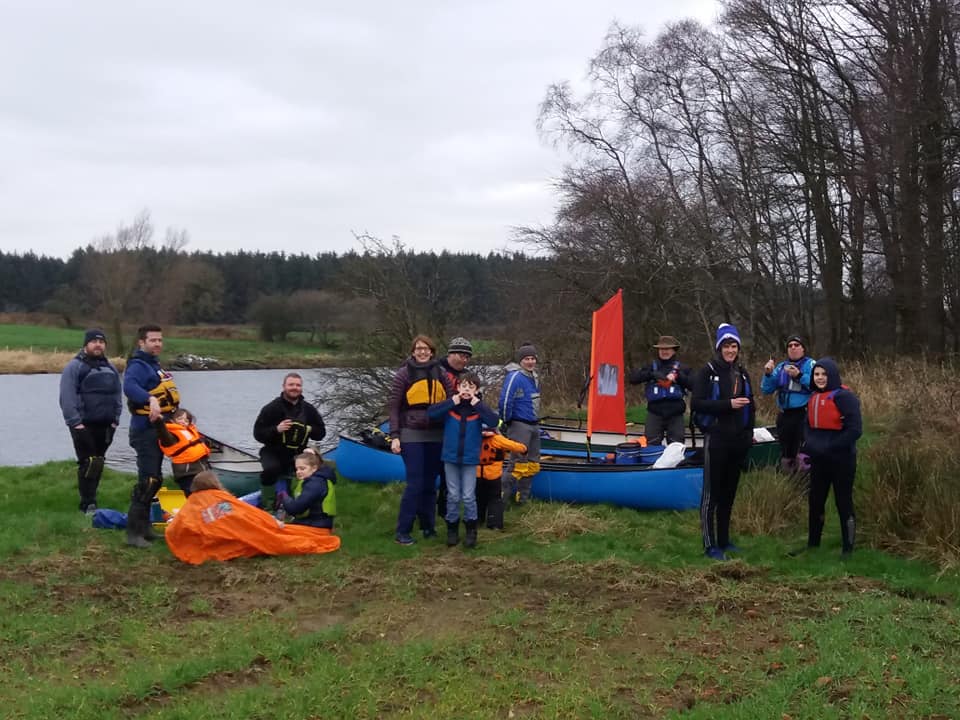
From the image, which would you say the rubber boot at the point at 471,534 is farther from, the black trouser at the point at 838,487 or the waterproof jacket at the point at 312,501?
the black trouser at the point at 838,487

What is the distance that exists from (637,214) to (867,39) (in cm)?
557

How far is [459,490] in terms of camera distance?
6.55 m

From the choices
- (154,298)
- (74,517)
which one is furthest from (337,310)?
(154,298)

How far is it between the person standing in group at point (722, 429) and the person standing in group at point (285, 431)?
303 cm

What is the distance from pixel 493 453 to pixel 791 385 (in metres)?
2.90

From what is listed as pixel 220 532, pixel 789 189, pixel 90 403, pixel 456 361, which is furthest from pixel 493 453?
pixel 789 189

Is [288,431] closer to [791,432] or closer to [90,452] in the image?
[90,452]

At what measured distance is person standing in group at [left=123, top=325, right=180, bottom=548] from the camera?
647 centimetres

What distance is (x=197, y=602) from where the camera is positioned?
5.12 m

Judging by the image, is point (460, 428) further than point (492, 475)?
No

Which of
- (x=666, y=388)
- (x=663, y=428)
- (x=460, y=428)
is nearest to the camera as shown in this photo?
(x=460, y=428)

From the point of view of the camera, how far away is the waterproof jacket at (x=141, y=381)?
Result: 6.41 metres

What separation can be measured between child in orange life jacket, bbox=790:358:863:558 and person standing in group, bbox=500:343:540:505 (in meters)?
2.40

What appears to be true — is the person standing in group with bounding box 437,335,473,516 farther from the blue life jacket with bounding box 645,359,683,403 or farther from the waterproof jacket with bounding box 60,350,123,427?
the waterproof jacket with bounding box 60,350,123,427
